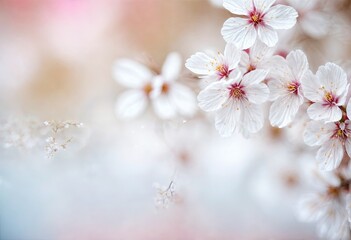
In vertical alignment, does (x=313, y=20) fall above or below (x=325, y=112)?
above

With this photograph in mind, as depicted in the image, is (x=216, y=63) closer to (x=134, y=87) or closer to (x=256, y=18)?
(x=256, y=18)

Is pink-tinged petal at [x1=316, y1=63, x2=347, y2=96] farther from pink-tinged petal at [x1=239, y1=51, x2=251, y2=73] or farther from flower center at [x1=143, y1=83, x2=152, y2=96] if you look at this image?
flower center at [x1=143, y1=83, x2=152, y2=96]

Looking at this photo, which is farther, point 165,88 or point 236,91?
point 165,88

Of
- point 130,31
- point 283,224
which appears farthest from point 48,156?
point 283,224

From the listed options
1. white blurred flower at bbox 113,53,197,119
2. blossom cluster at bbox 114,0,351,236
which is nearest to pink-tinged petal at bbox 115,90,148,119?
white blurred flower at bbox 113,53,197,119

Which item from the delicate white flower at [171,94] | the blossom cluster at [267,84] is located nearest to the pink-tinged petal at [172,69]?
the delicate white flower at [171,94]

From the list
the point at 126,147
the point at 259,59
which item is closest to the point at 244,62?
the point at 259,59
